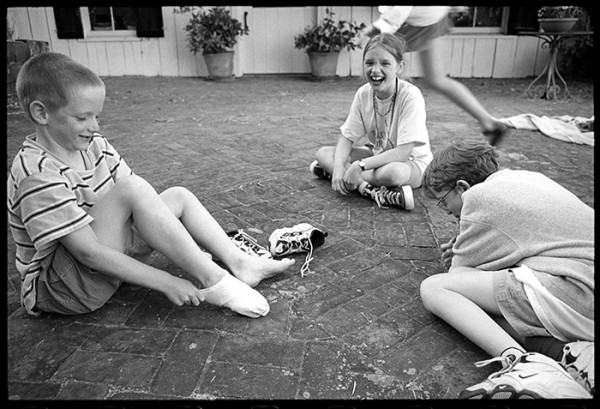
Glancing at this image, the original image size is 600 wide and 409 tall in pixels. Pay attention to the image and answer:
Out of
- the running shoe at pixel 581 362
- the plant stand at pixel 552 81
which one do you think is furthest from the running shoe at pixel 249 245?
the plant stand at pixel 552 81

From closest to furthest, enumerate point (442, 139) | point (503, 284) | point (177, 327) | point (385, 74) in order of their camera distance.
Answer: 1. point (503, 284)
2. point (177, 327)
3. point (385, 74)
4. point (442, 139)

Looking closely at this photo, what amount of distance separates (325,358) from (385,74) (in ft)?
5.62

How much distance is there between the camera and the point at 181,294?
1.70m

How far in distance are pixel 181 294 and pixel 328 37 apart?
7080 mm

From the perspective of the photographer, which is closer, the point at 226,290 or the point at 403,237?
the point at 226,290

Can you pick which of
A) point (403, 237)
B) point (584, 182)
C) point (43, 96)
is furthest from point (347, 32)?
point (43, 96)

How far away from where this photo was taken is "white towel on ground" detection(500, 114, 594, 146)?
4273 millimetres

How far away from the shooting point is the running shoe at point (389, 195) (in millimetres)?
2723

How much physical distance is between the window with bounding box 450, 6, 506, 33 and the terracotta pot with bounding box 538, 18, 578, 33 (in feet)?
8.11

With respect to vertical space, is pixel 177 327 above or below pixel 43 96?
below

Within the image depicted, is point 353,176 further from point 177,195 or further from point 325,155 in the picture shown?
point 177,195

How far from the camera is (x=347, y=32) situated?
808cm

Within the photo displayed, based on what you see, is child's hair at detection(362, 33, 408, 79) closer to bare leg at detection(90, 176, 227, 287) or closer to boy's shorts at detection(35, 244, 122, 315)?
bare leg at detection(90, 176, 227, 287)

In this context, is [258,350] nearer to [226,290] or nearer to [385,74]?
[226,290]
